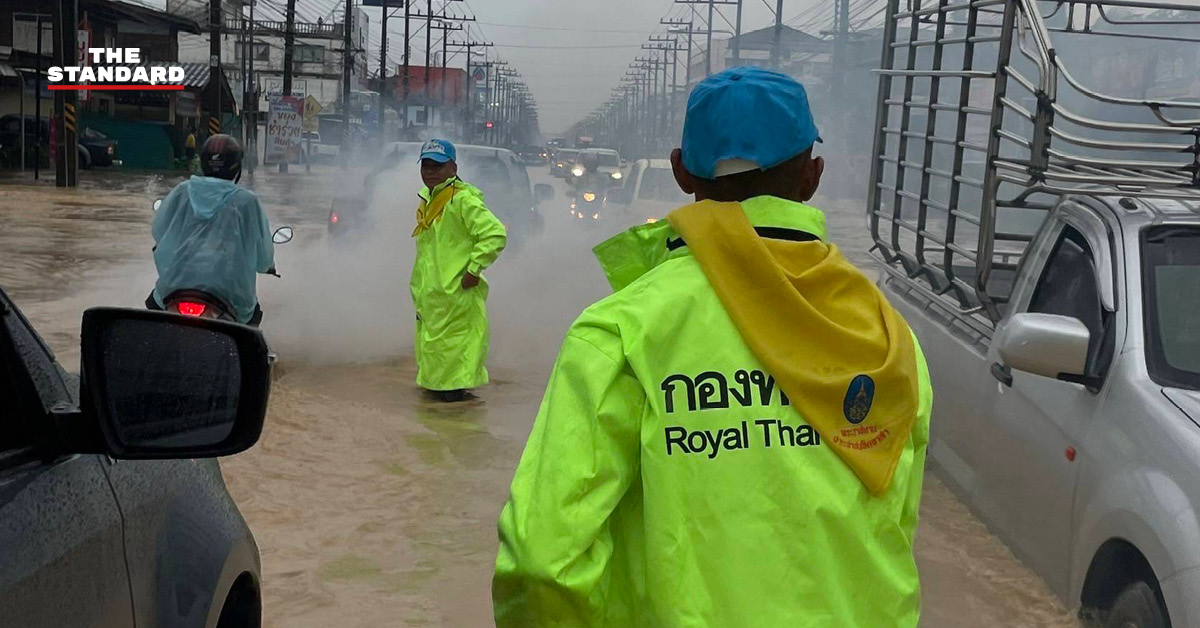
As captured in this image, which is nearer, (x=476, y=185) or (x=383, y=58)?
(x=476, y=185)

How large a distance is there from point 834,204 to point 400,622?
3479 centimetres

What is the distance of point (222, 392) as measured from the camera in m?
2.07

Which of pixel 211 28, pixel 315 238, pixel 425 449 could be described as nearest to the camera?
pixel 425 449

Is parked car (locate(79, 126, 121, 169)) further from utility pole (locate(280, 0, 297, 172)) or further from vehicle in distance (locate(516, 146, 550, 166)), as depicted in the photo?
vehicle in distance (locate(516, 146, 550, 166))

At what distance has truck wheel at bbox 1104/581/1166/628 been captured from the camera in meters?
3.43

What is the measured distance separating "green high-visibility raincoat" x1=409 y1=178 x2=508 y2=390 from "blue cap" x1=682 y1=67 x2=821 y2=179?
6.48 m

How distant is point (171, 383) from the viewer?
202cm

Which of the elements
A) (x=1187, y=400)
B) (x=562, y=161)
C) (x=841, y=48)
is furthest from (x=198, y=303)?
(x=562, y=161)

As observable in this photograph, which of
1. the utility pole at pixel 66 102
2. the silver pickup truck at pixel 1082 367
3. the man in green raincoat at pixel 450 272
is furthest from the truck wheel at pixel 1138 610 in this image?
the utility pole at pixel 66 102

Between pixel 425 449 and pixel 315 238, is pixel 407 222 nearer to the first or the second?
pixel 425 449

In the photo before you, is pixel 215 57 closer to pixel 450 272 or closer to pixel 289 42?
pixel 289 42

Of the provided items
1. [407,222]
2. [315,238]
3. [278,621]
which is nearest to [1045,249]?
[278,621]

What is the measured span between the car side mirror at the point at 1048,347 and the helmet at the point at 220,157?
4.35m

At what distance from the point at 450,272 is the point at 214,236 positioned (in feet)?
6.96
